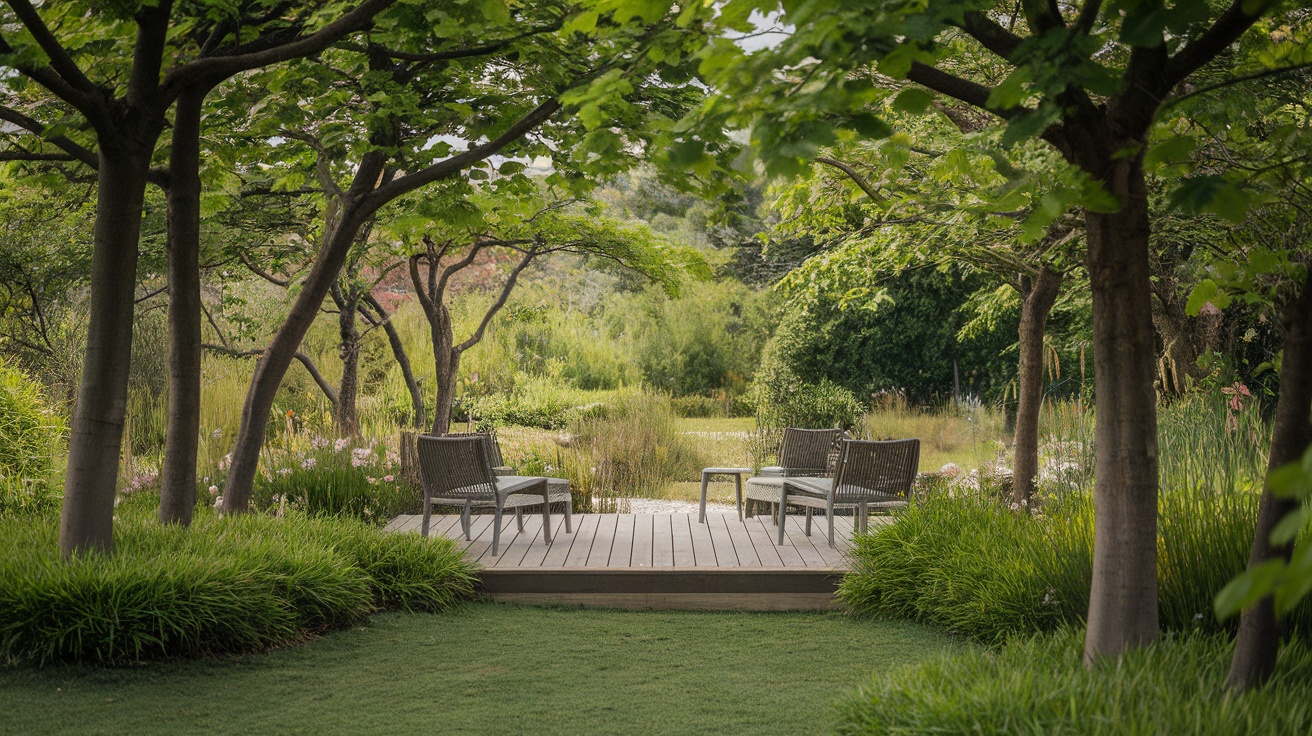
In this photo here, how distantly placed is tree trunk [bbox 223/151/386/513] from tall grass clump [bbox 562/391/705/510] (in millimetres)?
3444

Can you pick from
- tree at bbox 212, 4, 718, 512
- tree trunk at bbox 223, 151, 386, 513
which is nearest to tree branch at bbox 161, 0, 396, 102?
tree at bbox 212, 4, 718, 512

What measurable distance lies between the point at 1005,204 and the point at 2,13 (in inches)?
181

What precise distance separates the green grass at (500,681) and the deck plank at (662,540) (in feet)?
2.49

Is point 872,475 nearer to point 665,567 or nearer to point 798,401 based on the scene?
point 665,567

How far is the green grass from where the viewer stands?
3.66 meters

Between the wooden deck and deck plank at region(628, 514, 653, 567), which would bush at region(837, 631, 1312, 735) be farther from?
deck plank at region(628, 514, 653, 567)

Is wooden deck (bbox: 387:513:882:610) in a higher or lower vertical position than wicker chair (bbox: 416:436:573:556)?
lower

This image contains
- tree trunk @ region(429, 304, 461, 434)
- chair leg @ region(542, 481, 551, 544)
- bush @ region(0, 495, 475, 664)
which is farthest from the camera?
tree trunk @ region(429, 304, 461, 434)

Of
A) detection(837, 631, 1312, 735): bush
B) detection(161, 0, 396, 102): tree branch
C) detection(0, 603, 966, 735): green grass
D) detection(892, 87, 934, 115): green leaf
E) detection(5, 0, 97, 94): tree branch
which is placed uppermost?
detection(161, 0, 396, 102): tree branch

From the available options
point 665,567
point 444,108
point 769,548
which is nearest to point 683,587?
point 665,567

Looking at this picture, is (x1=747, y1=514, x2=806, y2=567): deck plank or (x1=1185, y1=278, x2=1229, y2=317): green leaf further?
(x1=747, y1=514, x2=806, y2=567): deck plank

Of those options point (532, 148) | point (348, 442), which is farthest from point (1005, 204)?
point (348, 442)

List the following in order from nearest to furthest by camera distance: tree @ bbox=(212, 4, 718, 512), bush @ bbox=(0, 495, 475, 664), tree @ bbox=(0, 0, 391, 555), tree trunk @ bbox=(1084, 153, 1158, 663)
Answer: tree trunk @ bbox=(1084, 153, 1158, 663) < bush @ bbox=(0, 495, 475, 664) < tree @ bbox=(0, 0, 391, 555) < tree @ bbox=(212, 4, 718, 512)

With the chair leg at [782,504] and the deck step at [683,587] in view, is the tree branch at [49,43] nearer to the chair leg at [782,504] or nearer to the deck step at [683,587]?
the deck step at [683,587]
